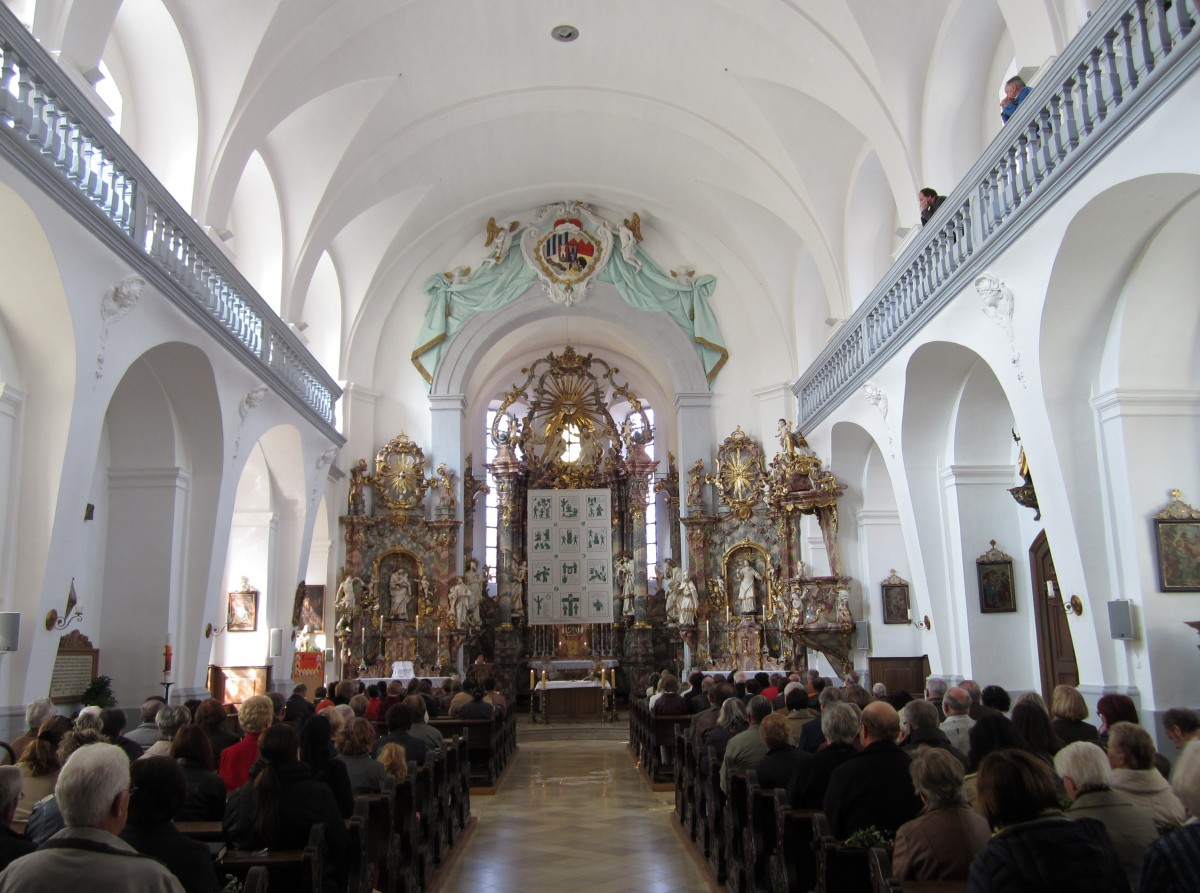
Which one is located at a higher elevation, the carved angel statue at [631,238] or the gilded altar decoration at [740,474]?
the carved angel statue at [631,238]

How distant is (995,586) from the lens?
39.8 feet

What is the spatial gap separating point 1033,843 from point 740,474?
1747 cm

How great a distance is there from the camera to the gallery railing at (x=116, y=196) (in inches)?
291

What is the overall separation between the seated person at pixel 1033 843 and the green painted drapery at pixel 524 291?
60.1ft

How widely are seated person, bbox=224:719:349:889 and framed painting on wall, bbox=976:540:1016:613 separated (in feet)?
30.5

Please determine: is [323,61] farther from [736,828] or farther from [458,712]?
[736,828]

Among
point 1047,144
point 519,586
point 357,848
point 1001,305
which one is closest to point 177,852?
point 357,848

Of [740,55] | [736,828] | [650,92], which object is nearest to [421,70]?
[650,92]

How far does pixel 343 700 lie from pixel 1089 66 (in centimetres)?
861

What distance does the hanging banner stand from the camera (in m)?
22.7

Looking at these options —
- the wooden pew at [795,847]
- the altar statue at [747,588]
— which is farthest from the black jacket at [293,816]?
the altar statue at [747,588]

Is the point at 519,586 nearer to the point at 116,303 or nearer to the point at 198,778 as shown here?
the point at 116,303

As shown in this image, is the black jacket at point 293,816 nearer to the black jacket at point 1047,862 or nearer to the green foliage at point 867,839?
the green foliage at point 867,839

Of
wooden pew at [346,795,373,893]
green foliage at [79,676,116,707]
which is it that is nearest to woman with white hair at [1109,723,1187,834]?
wooden pew at [346,795,373,893]
